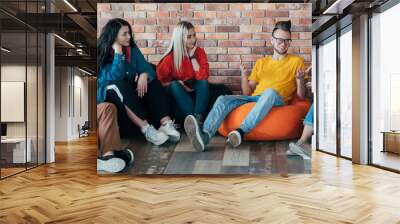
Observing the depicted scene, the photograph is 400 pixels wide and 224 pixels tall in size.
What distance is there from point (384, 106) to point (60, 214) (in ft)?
18.7

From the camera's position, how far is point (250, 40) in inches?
249

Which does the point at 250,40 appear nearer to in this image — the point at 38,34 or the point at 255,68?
the point at 255,68

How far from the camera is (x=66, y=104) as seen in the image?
608 inches

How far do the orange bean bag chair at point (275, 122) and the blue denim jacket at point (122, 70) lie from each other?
1.40 m

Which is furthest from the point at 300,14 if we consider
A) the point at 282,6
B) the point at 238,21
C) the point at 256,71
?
the point at 256,71

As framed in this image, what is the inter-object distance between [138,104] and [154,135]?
0.54 metres

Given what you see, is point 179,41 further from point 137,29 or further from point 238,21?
point 238,21

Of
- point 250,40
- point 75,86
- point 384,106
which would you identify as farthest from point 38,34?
point 75,86

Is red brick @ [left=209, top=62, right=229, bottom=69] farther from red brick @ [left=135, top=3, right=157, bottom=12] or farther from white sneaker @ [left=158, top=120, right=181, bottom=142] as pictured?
red brick @ [left=135, top=3, right=157, bottom=12]

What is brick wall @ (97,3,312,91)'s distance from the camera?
247 inches

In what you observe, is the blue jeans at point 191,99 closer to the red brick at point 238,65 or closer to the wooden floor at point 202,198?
the red brick at point 238,65

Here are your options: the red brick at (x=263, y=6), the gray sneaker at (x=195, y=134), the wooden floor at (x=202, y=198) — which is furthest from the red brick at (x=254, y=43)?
the wooden floor at (x=202, y=198)

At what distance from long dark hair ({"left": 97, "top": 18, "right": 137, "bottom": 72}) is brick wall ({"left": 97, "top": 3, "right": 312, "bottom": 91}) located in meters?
0.08

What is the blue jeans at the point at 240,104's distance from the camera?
6.23m
